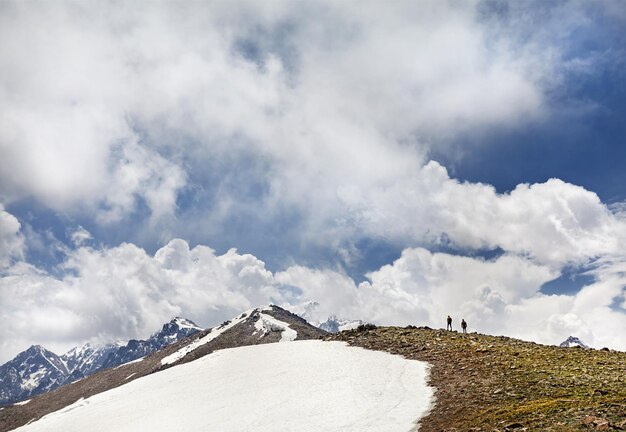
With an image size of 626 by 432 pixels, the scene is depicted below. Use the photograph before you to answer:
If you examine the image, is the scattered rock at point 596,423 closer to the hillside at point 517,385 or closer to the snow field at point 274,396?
the hillside at point 517,385

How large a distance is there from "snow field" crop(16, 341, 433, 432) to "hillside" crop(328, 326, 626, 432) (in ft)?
7.50

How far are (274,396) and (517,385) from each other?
2029 cm

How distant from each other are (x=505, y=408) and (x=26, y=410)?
195230mm

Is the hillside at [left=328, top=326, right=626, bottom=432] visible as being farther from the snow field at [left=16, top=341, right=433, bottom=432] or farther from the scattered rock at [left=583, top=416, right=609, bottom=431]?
A: the snow field at [left=16, top=341, right=433, bottom=432]

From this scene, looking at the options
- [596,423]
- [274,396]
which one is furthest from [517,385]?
[274,396]

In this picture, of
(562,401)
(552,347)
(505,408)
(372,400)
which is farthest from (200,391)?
(552,347)

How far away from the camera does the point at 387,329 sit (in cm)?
6131

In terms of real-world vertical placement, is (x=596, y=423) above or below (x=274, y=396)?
below

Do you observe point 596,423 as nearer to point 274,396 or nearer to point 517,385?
point 517,385

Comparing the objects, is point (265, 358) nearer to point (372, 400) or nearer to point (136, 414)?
point (136, 414)

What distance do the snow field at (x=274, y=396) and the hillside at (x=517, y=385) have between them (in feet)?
7.50

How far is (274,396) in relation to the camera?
3944 cm

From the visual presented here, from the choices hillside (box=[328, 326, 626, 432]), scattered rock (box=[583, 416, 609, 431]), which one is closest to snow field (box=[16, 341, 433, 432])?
hillside (box=[328, 326, 626, 432])

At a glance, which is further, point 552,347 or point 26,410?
point 26,410
